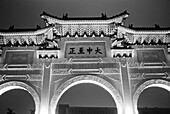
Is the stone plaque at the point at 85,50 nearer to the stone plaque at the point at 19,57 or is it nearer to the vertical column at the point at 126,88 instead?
the vertical column at the point at 126,88

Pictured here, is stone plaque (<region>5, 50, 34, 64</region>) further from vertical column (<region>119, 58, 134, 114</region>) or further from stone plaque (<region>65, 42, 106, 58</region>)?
vertical column (<region>119, 58, 134, 114</region>)

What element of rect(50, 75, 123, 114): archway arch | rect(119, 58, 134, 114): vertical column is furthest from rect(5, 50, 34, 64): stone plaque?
rect(119, 58, 134, 114): vertical column

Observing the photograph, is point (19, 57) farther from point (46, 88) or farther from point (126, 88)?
point (126, 88)

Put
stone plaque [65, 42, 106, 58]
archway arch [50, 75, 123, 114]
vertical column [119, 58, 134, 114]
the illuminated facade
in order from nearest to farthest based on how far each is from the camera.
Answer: vertical column [119, 58, 134, 114] → archway arch [50, 75, 123, 114] → the illuminated facade → stone plaque [65, 42, 106, 58]

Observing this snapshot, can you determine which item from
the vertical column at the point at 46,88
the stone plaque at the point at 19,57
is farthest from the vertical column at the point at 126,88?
the stone plaque at the point at 19,57

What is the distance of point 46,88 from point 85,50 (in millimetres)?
2307

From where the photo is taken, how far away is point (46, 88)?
7898mm

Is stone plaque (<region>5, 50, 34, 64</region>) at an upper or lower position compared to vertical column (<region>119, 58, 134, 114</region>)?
upper

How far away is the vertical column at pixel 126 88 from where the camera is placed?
293 inches

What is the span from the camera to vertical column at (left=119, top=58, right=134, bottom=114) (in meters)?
7.45

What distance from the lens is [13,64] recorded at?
8508 millimetres

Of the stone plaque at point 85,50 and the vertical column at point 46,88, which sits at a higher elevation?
the stone plaque at point 85,50

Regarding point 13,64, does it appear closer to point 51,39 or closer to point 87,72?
point 51,39

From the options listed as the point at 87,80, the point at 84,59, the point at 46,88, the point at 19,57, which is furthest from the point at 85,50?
the point at 19,57
